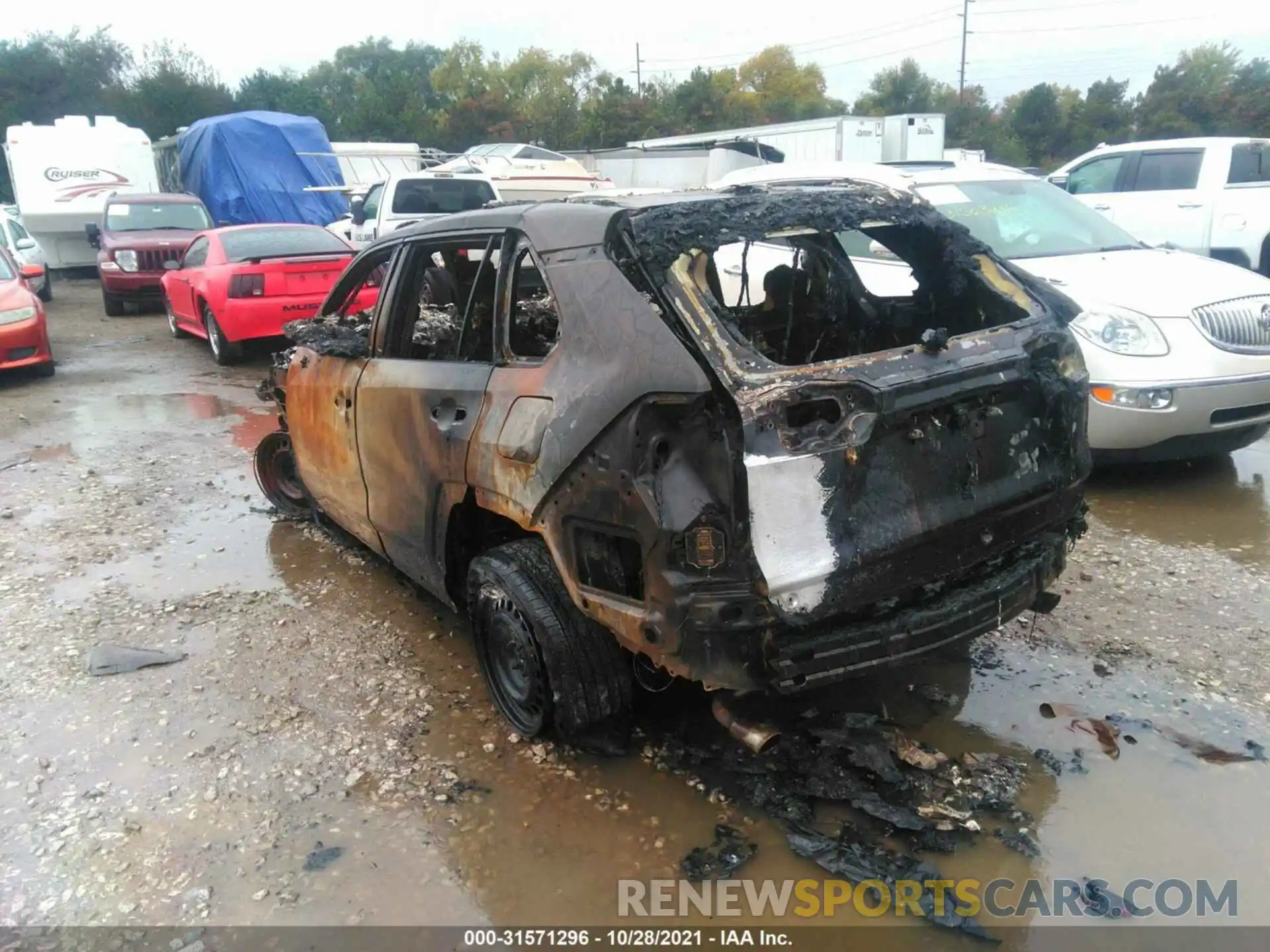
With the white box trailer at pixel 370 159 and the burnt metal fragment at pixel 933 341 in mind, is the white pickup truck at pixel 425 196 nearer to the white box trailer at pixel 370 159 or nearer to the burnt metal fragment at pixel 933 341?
the white box trailer at pixel 370 159

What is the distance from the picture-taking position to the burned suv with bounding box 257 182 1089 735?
2.65m

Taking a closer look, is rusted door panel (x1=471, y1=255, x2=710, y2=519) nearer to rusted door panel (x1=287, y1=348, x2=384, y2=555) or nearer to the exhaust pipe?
the exhaust pipe

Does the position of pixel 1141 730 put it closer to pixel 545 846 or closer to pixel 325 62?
pixel 545 846

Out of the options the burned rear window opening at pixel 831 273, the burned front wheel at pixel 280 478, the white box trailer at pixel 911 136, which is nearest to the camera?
the burned rear window opening at pixel 831 273

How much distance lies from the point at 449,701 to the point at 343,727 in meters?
0.41

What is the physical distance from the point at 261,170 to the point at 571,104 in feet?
121

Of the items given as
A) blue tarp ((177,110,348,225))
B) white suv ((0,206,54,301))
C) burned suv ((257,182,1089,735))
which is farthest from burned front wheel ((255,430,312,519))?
blue tarp ((177,110,348,225))

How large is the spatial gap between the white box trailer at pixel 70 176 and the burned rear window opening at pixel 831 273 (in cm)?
1841

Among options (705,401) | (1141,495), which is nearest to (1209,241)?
(1141,495)

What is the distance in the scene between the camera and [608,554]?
9.36 feet

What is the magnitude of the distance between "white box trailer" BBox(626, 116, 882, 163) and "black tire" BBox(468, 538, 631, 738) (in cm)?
2108

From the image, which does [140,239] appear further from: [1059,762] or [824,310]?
[1059,762]

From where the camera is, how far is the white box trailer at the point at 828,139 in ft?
75.8

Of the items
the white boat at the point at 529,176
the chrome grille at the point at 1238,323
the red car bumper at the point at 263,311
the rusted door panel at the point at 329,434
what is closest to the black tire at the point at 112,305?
the white boat at the point at 529,176
